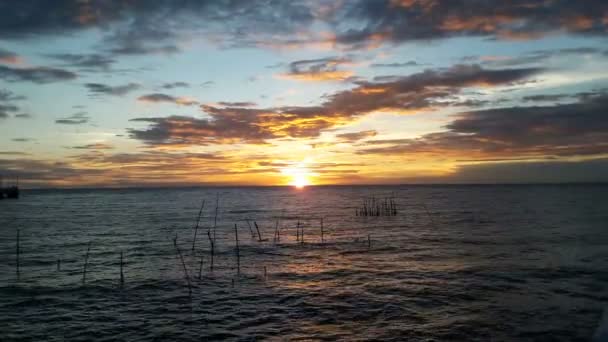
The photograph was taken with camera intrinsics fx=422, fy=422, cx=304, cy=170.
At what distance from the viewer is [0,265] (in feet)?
130

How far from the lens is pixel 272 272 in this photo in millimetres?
36719

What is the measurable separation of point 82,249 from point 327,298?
3455cm

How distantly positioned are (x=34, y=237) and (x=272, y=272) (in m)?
42.2

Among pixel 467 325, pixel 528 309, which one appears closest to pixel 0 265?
pixel 467 325

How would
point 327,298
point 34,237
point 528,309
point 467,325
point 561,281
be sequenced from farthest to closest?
point 34,237
point 561,281
point 327,298
point 528,309
point 467,325

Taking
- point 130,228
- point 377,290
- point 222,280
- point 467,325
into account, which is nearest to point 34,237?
point 130,228

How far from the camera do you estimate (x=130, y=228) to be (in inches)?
2842

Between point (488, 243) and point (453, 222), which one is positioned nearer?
point (488, 243)

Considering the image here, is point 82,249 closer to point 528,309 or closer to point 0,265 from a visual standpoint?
point 0,265

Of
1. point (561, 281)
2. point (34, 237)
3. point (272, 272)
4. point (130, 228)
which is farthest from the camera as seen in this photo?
point (130, 228)

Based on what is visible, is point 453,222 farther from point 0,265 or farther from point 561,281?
point 0,265

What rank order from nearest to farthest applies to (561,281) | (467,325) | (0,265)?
1. (467,325)
2. (561,281)
3. (0,265)

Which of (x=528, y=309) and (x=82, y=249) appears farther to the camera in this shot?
(x=82, y=249)

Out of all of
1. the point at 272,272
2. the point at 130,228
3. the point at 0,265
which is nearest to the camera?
the point at 272,272
